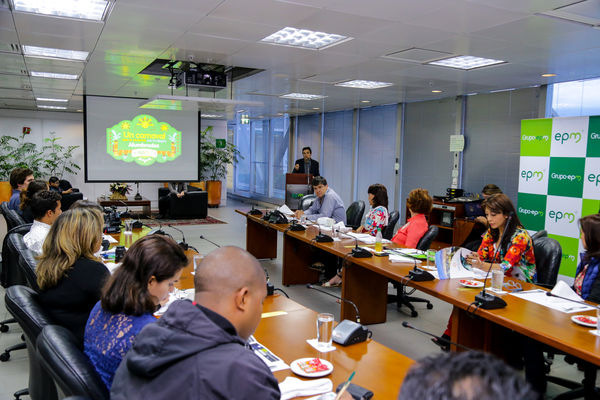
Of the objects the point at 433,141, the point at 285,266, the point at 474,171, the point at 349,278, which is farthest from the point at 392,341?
the point at 433,141

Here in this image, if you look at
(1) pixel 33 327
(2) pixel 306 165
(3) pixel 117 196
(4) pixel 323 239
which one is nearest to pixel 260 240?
(4) pixel 323 239

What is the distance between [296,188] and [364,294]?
5.01 m

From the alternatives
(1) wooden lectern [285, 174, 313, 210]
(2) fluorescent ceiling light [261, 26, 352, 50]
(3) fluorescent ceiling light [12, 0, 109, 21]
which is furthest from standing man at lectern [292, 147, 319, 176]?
(3) fluorescent ceiling light [12, 0, 109, 21]

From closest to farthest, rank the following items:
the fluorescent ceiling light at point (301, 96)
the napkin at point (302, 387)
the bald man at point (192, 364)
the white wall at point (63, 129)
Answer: the bald man at point (192, 364), the napkin at point (302, 387), the fluorescent ceiling light at point (301, 96), the white wall at point (63, 129)

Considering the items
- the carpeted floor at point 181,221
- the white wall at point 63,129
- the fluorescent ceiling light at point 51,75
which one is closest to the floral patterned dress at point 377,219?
A: the fluorescent ceiling light at point 51,75

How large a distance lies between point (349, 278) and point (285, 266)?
1509mm

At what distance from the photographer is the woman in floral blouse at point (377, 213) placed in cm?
525

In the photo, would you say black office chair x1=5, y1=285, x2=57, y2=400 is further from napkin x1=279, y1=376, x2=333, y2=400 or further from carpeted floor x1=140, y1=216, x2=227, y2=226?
carpeted floor x1=140, y1=216, x2=227, y2=226

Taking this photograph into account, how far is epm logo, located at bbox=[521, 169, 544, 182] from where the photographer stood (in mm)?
6141

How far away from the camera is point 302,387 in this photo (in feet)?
5.32

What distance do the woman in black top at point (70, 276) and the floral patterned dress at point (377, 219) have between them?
3.36 meters

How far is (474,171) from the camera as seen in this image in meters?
7.88

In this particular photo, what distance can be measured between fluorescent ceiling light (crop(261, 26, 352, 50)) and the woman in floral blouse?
5.38 feet

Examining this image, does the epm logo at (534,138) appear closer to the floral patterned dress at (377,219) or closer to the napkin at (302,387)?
the floral patterned dress at (377,219)
